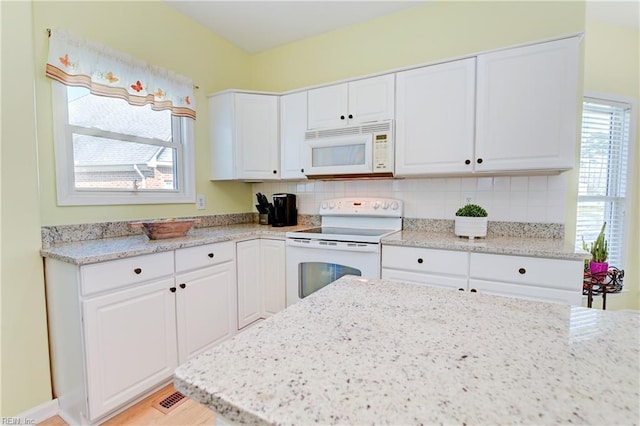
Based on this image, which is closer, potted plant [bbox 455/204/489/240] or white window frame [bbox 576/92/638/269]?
potted plant [bbox 455/204/489/240]

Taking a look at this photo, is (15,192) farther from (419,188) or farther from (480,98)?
(480,98)

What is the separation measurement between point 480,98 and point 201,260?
2138 millimetres

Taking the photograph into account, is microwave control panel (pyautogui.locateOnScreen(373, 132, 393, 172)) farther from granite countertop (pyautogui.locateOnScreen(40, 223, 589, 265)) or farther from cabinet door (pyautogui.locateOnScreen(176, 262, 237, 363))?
cabinet door (pyautogui.locateOnScreen(176, 262, 237, 363))

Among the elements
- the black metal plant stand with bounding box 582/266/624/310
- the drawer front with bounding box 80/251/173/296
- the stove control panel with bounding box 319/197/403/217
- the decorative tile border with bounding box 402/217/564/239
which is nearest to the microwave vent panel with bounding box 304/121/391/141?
the stove control panel with bounding box 319/197/403/217

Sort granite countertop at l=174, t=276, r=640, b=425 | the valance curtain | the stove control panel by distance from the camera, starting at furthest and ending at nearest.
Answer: the stove control panel
the valance curtain
granite countertop at l=174, t=276, r=640, b=425

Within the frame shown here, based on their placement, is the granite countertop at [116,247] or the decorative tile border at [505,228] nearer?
the granite countertop at [116,247]

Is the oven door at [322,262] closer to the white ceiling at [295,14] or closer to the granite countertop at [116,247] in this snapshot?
the granite countertop at [116,247]

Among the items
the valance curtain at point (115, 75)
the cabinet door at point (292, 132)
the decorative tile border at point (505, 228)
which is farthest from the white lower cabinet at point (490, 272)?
the valance curtain at point (115, 75)

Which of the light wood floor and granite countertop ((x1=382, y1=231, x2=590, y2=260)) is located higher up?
granite countertop ((x1=382, y1=231, x2=590, y2=260))

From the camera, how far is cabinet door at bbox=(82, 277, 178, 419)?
1.48 m

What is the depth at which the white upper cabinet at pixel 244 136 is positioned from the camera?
2664 mm

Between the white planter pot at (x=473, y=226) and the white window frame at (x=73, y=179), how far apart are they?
2192 mm

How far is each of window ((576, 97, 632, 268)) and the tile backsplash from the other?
2.81 feet

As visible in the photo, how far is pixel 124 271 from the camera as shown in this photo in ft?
5.17
